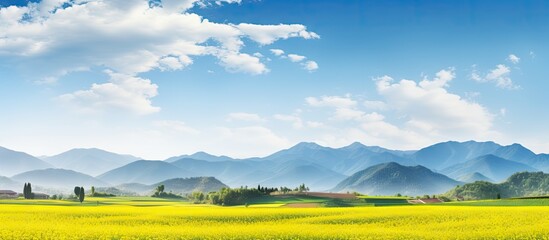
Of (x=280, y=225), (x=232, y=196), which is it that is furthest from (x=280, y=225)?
(x=232, y=196)

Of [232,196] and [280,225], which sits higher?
[232,196]

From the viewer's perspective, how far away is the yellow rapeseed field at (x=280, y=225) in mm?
46250

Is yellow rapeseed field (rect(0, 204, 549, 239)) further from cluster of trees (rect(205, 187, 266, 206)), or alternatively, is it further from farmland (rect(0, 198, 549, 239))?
cluster of trees (rect(205, 187, 266, 206))

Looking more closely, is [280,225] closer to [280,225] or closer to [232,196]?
[280,225]

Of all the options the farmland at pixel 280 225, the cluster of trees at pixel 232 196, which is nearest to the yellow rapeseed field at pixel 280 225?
the farmland at pixel 280 225

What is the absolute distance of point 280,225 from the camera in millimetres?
54719

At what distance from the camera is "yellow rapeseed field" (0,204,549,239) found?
46.2 metres

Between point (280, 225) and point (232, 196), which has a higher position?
point (232, 196)

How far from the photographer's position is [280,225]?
2154 inches

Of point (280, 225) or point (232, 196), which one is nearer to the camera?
point (280, 225)

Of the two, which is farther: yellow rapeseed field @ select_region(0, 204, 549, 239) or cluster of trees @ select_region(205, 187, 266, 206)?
cluster of trees @ select_region(205, 187, 266, 206)

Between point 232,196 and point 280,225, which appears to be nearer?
point 280,225

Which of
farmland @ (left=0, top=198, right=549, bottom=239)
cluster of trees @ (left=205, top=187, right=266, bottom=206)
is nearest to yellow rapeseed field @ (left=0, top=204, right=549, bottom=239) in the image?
farmland @ (left=0, top=198, right=549, bottom=239)

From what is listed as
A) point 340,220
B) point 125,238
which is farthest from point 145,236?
point 340,220
